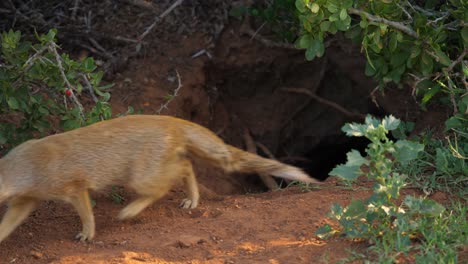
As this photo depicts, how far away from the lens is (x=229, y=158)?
16.6 ft

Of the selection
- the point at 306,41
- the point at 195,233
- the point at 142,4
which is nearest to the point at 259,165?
the point at 195,233

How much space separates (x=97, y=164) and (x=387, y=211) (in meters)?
1.97

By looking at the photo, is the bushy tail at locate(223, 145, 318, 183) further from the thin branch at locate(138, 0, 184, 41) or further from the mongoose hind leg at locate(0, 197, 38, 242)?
the thin branch at locate(138, 0, 184, 41)

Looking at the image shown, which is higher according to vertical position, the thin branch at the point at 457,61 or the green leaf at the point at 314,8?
the green leaf at the point at 314,8

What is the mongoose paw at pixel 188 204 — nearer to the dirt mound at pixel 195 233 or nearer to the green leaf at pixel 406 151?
the dirt mound at pixel 195 233

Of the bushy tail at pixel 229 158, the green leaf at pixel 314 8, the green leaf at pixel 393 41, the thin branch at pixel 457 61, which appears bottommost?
the bushy tail at pixel 229 158

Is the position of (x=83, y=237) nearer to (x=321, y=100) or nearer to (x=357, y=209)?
(x=357, y=209)

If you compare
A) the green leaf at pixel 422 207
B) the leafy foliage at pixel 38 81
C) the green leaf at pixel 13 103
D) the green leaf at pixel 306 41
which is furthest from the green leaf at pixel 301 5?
the green leaf at pixel 13 103

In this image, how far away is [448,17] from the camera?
5488 mm

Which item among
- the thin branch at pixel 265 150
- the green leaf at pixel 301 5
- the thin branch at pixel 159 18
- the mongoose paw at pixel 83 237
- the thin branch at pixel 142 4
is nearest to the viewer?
the mongoose paw at pixel 83 237

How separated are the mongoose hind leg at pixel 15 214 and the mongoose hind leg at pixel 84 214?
0.31 metres

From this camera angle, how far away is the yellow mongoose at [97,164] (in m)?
4.71

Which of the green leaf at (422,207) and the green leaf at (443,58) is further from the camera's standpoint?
the green leaf at (443,58)

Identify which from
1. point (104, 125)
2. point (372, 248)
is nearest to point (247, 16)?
point (104, 125)
